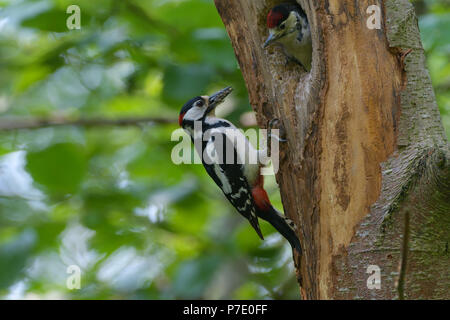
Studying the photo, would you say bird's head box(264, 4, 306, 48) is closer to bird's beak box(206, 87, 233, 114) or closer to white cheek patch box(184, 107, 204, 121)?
bird's beak box(206, 87, 233, 114)

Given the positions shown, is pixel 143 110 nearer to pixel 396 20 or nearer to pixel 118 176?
pixel 118 176

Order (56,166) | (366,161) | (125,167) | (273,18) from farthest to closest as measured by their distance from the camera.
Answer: (125,167) → (56,166) → (273,18) → (366,161)

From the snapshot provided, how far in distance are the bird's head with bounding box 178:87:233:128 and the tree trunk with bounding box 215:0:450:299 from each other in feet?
3.86

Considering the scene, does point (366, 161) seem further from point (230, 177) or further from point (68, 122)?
point (68, 122)

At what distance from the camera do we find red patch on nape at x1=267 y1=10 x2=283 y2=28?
3.14 m

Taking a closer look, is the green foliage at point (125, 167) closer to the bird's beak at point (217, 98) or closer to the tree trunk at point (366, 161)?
the bird's beak at point (217, 98)

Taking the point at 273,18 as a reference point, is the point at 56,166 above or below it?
below

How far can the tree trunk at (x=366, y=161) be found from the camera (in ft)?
7.20

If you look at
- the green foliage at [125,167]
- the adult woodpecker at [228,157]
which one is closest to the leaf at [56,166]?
the green foliage at [125,167]

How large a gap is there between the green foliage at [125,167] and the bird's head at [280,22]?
564 millimetres

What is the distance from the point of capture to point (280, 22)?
3.22 metres

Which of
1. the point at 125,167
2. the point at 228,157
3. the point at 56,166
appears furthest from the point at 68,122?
the point at 228,157

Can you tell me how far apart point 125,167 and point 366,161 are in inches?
130

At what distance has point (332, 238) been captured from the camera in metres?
2.40
